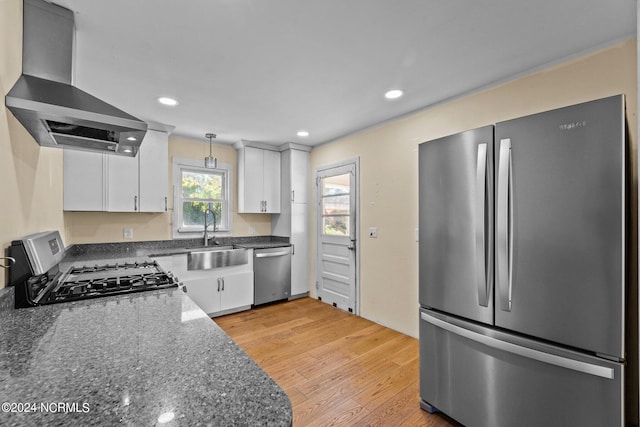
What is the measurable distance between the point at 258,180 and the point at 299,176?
640mm

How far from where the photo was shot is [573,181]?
1.33 m

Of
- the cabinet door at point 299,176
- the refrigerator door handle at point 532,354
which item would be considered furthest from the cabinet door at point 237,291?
the refrigerator door handle at point 532,354

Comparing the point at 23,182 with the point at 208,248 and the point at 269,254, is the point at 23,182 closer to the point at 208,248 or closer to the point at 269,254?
the point at 208,248

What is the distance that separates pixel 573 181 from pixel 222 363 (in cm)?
165

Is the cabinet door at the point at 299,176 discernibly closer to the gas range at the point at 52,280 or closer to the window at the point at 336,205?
the window at the point at 336,205

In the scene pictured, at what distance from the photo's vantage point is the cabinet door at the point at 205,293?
3.56 m

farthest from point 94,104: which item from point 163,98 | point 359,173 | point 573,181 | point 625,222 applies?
point 359,173

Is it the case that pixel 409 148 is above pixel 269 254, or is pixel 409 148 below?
above

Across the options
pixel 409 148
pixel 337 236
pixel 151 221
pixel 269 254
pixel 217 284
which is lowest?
pixel 217 284

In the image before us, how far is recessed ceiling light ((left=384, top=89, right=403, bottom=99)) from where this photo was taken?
8.50 ft

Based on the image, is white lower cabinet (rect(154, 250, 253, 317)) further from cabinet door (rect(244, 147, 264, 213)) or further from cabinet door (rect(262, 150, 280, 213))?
cabinet door (rect(262, 150, 280, 213))

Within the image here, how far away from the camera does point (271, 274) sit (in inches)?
166

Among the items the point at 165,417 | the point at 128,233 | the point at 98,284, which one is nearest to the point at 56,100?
the point at 98,284

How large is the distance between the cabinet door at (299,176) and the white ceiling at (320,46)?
1.60 m
